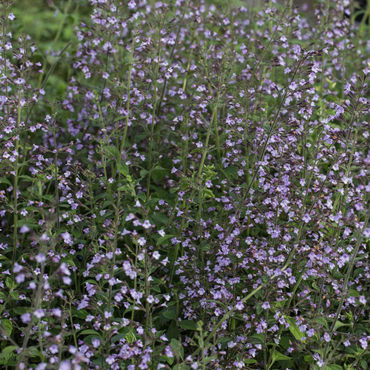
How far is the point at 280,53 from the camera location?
592 centimetres

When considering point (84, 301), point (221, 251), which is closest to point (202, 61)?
point (221, 251)

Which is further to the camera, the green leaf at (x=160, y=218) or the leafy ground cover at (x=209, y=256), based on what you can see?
the green leaf at (x=160, y=218)

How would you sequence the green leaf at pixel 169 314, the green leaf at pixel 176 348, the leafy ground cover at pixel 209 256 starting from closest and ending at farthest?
the green leaf at pixel 176 348 → the leafy ground cover at pixel 209 256 → the green leaf at pixel 169 314

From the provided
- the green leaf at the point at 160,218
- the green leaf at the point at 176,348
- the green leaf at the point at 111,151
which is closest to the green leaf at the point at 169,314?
the green leaf at the point at 176,348

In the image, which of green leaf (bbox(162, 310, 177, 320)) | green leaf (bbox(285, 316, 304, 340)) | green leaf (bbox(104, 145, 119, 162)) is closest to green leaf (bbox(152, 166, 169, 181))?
green leaf (bbox(104, 145, 119, 162))

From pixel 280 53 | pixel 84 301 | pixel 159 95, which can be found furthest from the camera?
pixel 280 53

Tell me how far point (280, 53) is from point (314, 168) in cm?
300

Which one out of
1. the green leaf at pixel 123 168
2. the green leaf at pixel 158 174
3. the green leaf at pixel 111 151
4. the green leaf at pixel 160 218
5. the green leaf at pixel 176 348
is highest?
the green leaf at pixel 111 151

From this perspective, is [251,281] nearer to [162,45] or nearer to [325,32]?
[162,45]

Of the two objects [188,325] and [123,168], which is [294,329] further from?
[123,168]

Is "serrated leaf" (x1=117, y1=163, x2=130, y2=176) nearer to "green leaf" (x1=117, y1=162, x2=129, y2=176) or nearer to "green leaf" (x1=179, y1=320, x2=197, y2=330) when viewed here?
"green leaf" (x1=117, y1=162, x2=129, y2=176)

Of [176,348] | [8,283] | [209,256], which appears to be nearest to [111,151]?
→ [209,256]

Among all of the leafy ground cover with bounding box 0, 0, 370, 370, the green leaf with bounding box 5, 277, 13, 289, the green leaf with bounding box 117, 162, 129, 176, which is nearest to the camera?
the leafy ground cover with bounding box 0, 0, 370, 370

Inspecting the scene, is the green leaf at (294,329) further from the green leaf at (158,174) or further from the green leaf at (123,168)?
the green leaf at (158,174)
